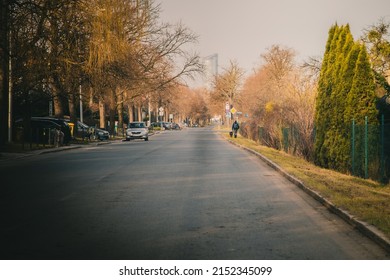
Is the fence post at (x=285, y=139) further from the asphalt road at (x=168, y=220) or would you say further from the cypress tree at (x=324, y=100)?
the asphalt road at (x=168, y=220)

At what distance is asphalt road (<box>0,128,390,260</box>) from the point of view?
7.07 meters

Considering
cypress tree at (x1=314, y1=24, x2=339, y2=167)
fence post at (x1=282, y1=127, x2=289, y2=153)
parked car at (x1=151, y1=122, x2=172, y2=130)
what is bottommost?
parked car at (x1=151, y1=122, x2=172, y2=130)

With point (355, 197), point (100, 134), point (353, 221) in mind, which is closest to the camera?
point (353, 221)

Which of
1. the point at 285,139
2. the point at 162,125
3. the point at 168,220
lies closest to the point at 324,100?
the point at 285,139

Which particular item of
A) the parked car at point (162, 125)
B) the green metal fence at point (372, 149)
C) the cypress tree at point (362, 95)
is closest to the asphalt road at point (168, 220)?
the green metal fence at point (372, 149)

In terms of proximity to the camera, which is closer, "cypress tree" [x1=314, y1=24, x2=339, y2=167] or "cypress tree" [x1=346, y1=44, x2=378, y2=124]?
"cypress tree" [x1=346, y1=44, x2=378, y2=124]

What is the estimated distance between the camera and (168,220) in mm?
9367

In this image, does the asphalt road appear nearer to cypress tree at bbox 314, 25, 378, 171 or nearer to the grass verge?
the grass verge

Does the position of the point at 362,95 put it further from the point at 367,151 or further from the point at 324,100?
the point at 324,100

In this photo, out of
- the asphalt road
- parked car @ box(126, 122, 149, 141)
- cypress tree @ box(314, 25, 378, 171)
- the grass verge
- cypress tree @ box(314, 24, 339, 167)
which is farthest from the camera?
parked car @ box(126, 122, 149, 141)

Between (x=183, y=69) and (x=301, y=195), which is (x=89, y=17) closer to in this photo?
(x=301, y=195)

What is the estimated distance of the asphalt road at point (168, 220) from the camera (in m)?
7.07

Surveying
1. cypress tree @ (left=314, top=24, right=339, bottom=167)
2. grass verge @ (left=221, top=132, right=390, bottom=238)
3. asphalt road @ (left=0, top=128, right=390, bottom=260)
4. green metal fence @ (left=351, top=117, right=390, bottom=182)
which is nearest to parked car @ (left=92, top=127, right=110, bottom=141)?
cypress tree @ (left=314, top=24, right=339, bottom=167)
